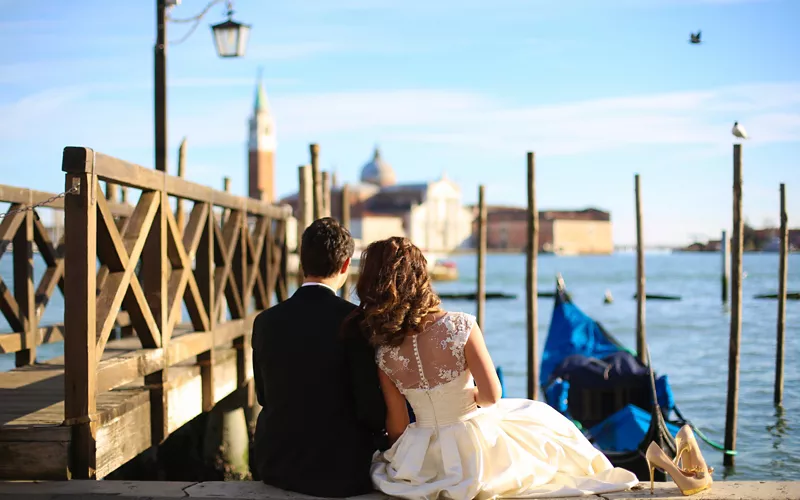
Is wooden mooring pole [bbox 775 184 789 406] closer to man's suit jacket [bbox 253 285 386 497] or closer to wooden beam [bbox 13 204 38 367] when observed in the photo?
wooden beam [bbox 13 204 38 367]

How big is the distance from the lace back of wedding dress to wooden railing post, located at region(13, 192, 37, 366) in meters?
2.49

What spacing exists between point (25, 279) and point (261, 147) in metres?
59.9

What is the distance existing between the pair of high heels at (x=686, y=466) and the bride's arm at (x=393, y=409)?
1.86 feet

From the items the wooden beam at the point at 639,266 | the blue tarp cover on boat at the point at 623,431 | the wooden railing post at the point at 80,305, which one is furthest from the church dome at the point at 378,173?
the wooden railing post at the point at 80,305

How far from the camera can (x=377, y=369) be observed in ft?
7.47

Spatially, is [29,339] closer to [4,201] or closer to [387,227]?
[4,201]

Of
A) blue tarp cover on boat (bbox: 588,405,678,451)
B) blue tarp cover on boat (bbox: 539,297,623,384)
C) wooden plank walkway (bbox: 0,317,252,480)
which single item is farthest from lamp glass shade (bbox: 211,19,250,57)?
blue tarp cover on boat (bbox: 539,297,623,384)

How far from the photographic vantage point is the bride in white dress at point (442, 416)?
2162 mm

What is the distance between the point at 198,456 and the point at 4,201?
2181 mm

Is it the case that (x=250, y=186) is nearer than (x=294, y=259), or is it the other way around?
(x=294, y=259)

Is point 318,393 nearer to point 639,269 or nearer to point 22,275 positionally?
point 22,275

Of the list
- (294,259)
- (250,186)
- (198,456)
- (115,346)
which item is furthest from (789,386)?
(250,186)

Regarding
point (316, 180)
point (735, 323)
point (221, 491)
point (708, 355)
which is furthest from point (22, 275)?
point (708, 355)

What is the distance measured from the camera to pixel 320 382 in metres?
2.26
